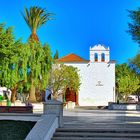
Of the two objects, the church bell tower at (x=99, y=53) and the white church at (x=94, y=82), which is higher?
the church bell tower at (x=99, y=53)

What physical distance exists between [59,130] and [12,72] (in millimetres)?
28473

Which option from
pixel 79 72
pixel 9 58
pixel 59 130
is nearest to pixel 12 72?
pixel 9 58

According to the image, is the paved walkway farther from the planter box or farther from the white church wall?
the white church wall

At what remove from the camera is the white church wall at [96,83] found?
66500 mm

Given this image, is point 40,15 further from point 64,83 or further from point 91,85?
point 91,85

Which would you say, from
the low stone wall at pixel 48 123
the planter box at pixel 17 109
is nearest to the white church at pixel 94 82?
the planter box at pixel 17 109

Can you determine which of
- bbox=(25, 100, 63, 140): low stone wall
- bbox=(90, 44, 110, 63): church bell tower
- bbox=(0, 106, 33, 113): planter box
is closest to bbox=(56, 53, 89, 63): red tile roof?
bbox=(90, 44, 110, 63): church bell tower

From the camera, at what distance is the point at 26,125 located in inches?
762

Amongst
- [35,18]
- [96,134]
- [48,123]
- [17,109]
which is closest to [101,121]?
[96,134]

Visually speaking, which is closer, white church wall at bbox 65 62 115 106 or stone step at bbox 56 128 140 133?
stone step at bbox 56 128 140 133

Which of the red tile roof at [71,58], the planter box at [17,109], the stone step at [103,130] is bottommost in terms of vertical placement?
the stone step at [103,130]

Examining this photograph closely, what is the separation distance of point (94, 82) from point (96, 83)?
34 centimetres

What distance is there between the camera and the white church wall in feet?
218

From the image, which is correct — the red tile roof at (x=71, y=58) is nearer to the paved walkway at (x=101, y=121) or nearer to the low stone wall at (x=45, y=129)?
the paved walkway at (x=101, y=121)
